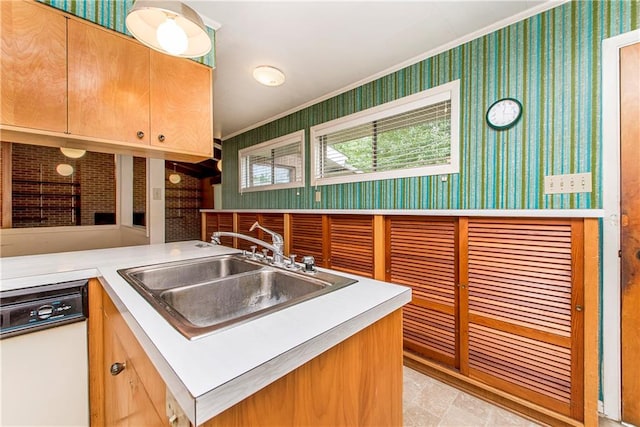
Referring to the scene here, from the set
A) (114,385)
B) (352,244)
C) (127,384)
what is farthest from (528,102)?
(114,385)

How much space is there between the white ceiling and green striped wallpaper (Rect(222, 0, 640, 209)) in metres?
0.14

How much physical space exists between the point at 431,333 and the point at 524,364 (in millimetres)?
489

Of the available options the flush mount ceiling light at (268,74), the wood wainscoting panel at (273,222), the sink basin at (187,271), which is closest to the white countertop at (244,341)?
the sink basin at (187,271)

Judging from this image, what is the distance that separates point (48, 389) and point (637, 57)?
322 centimetres

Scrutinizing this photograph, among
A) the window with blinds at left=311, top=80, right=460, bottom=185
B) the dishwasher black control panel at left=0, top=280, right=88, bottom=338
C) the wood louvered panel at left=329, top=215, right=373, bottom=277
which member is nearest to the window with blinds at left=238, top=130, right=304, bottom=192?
the window with blinds at left=311, top=80, right=460, bottom=185

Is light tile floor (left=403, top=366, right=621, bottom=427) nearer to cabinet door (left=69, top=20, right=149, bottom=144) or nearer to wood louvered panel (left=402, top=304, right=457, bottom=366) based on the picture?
wood louvered panel (left=402, top=304, right=457, bottom=366)

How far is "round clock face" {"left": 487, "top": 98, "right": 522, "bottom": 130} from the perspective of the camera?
1790mm

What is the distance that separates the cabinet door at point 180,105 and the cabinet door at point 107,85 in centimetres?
6

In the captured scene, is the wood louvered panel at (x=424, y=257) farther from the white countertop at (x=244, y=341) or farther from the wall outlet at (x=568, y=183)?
the white countertop at (x=244, y=341)

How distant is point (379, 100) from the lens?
2578 millimetres

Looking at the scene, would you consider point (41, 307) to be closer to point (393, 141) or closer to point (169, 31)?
point (169, 31)

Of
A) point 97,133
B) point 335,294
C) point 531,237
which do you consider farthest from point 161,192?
point 531,237

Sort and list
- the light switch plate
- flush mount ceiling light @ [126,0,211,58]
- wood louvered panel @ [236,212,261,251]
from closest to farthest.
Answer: flush mount ceiling light @ [126,0,211,58] → the light switch plate → wood louvered panel @ [236,212,261,251]

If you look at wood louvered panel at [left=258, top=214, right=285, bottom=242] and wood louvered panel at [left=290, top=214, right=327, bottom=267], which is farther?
wood louvered panel at [left=258, top=214, right=285, bottom=242]
